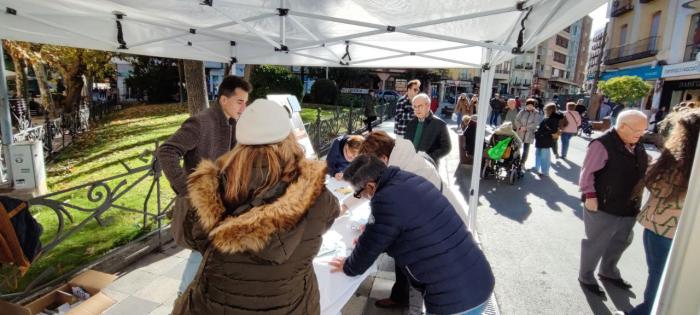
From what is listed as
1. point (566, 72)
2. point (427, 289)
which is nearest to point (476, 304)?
point (427, 289)

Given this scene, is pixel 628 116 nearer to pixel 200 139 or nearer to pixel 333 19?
pixel 333 19

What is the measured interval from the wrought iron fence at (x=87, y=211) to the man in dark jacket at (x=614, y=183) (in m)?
4.38

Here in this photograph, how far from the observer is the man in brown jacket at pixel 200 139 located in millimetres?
2551

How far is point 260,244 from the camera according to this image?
1.33 m

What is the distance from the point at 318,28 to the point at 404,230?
290 cm

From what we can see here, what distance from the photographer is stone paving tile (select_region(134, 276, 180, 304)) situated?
129 inches

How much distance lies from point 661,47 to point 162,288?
97.0ft

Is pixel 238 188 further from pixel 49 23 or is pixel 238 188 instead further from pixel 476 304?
pixel 49 23

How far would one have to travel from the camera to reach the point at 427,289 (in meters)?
1.96

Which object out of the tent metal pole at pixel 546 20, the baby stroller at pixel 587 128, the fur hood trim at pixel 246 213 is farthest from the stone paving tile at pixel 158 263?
the baby stroller at pixel 587 128

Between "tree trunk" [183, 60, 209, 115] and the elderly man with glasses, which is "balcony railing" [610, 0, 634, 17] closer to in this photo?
the elderly man with glasses

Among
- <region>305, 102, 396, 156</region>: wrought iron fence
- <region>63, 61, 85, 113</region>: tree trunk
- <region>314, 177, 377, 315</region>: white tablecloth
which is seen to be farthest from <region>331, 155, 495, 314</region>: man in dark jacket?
<region>63, 61, 85, 113</region>: tree trunk

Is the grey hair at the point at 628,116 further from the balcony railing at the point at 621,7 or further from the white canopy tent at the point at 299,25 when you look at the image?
the balcony railing at the point at 621,7

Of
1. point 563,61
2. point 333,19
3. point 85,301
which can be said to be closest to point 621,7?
point 333,19
